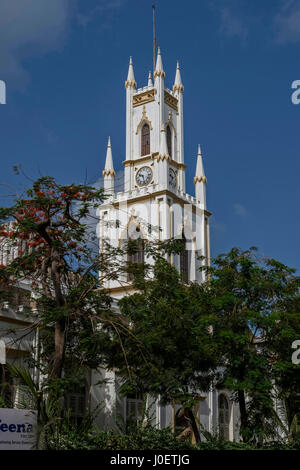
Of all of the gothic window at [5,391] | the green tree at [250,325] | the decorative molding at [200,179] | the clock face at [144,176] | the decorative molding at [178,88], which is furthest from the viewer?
the decorative molding at [178,88]

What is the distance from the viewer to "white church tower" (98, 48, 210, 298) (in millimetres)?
40969

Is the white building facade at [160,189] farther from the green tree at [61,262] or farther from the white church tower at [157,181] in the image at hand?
the green tree at [61,262]

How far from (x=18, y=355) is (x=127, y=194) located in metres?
22.9

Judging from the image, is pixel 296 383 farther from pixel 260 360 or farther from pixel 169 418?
pixel 169 418

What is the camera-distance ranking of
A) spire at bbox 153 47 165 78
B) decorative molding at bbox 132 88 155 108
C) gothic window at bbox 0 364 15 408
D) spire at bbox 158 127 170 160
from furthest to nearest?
decorative molding at bbox 132 88 155 108 < spire at bbox 153 47 165 78 < spire at bbox 158 127 170 160 < gothic window at bbox 0 364 15 408

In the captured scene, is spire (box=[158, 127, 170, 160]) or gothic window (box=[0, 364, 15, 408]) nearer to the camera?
gothic window (box=[0, 364, 15, 408])

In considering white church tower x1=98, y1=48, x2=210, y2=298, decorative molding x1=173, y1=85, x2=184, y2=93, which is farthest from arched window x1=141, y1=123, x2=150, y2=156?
decorative molding x1=173, y1=85, x2=184, y2=93

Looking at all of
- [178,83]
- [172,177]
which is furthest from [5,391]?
[178,83]

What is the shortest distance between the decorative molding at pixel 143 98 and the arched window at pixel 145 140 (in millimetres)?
1927

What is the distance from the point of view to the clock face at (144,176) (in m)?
43.7

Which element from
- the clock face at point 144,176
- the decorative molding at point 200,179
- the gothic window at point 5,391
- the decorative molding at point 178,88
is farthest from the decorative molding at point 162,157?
the gothic window at point 5,391

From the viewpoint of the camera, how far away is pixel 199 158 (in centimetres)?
4603

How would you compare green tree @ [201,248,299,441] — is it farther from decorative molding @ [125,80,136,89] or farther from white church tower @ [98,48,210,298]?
decorative molding @ [125,80,136,89]

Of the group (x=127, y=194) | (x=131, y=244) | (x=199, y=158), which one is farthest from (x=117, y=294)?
(x=131, y=244)
